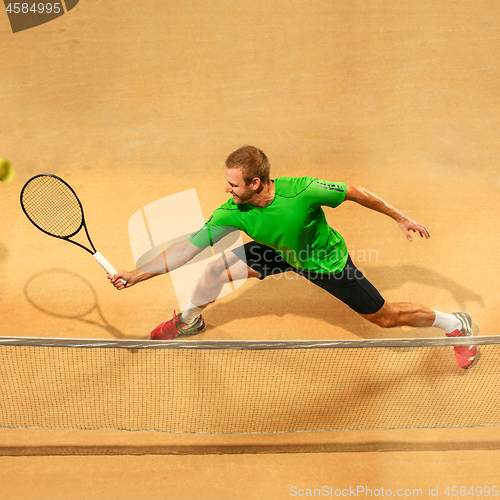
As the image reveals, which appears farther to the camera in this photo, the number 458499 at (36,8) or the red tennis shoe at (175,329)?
the number 458499 at (36,8)

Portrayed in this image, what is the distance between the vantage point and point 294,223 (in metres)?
3.53

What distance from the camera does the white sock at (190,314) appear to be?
4377mm

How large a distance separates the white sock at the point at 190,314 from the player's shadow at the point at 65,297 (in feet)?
2.32

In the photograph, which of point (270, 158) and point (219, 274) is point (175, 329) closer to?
point (219, 274)

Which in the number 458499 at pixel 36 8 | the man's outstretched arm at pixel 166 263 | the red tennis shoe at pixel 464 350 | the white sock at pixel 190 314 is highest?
the number 458499 at pixel 36 8

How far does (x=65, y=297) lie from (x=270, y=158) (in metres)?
3.08

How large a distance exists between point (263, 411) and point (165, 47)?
221 inches

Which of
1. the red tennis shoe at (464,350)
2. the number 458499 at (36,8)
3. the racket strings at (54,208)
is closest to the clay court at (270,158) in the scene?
the number 458499 at (36,8)

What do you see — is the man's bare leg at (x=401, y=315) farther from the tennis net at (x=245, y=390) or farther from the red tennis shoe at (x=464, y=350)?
the red tennis shoe at (x=464, y=350)

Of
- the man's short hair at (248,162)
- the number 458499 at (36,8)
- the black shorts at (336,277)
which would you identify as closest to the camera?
the man's short hair at (248,162)

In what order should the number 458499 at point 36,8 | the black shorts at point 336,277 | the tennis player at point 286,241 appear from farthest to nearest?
the number 458499 at point 36,8
the black shorts at point 336,277
the tennis player at point 286,241

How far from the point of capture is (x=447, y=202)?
5.68m

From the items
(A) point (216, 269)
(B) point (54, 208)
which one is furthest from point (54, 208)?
(A) point (216, 269)

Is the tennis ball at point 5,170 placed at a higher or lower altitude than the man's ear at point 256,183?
higher
